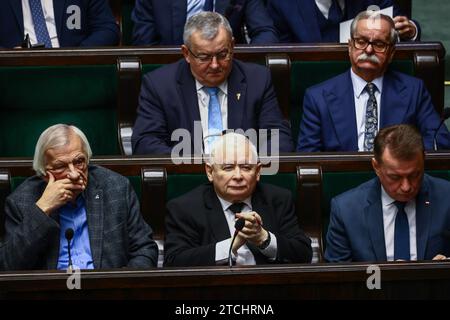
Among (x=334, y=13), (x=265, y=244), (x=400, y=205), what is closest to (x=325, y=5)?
(x=334, y=13)

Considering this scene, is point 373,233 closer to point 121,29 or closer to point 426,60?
point 426,60

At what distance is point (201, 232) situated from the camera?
6.00 feet

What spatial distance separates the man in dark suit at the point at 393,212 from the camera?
181 centimetres

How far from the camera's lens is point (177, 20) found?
238cm

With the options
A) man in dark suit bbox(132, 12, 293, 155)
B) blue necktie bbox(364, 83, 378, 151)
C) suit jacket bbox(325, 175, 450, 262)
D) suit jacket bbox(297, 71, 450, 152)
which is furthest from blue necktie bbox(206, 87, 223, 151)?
suit jacket bbox(325, 175, 450, 262)

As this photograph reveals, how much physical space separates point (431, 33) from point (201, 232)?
1476mm

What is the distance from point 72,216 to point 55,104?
452 millimetres

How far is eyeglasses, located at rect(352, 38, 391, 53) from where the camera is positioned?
2.11 meters

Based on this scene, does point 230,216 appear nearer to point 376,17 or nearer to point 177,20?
point 376,17

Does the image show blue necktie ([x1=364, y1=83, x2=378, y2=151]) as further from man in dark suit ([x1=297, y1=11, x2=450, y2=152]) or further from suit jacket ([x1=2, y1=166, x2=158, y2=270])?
suit jacket ([x1=2, y1=166, x2=158, y2=270])

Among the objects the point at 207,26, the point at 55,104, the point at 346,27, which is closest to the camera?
the point at 207,26

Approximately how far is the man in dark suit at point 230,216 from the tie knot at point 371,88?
0.36 meters

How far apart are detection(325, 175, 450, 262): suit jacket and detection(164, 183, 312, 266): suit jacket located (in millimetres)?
51
